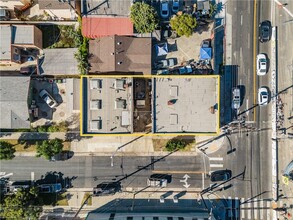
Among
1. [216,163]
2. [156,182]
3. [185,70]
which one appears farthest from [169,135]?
[185,70]

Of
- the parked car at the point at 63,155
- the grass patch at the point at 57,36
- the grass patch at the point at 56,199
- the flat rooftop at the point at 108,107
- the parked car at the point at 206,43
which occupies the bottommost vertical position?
the grass patch at the point at 56,199

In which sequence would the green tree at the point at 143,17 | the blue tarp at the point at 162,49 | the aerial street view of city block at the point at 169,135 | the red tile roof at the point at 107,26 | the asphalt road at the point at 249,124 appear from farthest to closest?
the asphalt road at the point at 249,124, the aerial street view of city block at the point at 169,135, the blue tarp at the point at 162,49, the red tile roof at the point at 107,26, the green tree at the point at 143,17

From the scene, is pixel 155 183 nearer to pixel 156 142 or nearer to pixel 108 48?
pixel 156 142

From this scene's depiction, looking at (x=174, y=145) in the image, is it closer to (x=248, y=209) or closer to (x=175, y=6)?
(x=248, y=209)

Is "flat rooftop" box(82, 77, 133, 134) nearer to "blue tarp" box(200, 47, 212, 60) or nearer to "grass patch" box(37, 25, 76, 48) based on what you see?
"grass patch" box(37, 25, 76, 48)

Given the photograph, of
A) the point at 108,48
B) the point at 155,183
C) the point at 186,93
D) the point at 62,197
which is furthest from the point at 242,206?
the point at 108,48

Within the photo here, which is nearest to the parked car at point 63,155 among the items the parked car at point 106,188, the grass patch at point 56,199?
the grass patch at point 56,199

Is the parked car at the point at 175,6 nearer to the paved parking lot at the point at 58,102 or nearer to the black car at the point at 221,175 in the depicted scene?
the paved parking lot at the point at 58,102

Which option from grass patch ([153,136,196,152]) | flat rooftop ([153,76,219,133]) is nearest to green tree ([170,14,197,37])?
flat rooftop ([153,76,219,133])
